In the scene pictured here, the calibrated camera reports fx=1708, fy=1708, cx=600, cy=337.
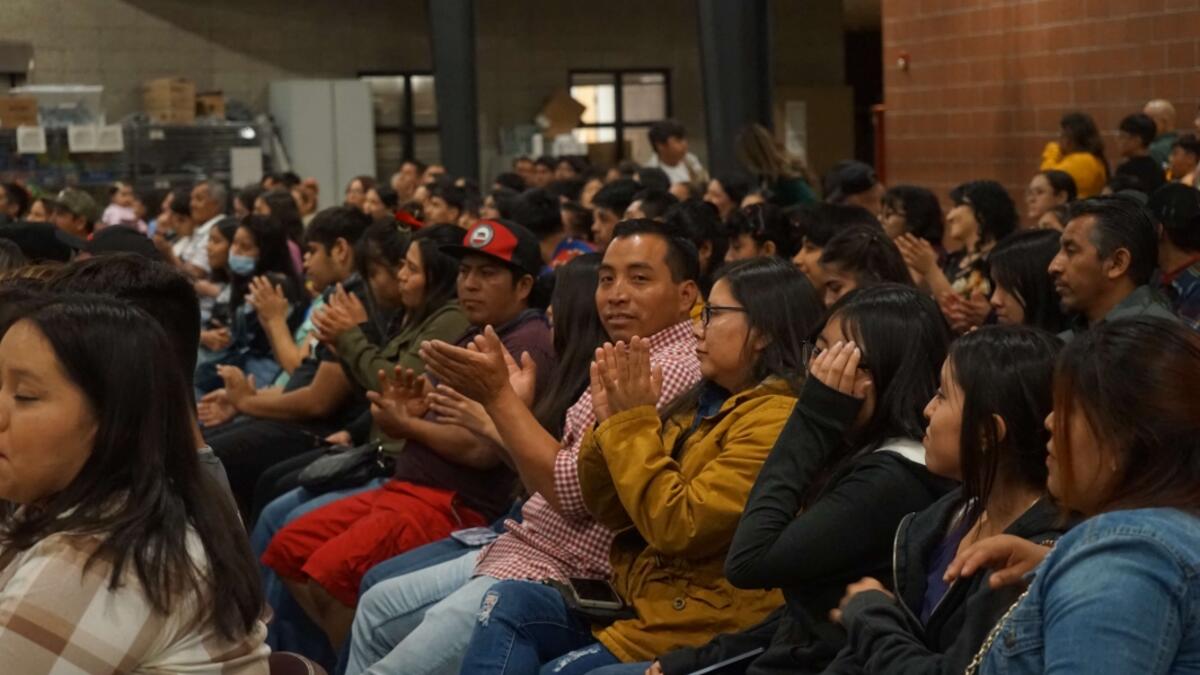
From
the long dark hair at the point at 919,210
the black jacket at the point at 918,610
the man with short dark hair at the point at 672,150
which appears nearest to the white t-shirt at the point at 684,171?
the man with short dark hair at the point at 672,150

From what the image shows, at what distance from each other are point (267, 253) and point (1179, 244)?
4.07m

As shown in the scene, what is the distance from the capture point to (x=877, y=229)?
4.78 meters

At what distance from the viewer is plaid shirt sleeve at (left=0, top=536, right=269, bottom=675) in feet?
6.38

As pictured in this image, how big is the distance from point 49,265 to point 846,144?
16429 mm

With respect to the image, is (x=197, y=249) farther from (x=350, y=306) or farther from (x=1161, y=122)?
(x=1161, y=122)

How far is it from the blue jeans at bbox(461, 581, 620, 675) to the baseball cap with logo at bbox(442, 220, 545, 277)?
1442 millimetres

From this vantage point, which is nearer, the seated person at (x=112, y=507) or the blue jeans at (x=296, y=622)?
the seated person at (x=112, y=507)

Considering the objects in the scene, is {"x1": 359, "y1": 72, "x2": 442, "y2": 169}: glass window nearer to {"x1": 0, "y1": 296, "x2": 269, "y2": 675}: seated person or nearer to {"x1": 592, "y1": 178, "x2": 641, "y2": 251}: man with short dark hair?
{"x1": 592, "y1": 178, "x2": 641, "y2": 251}: man with short dark hair

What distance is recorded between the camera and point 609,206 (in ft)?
23.0

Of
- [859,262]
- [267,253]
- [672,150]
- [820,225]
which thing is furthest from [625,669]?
[672,150]

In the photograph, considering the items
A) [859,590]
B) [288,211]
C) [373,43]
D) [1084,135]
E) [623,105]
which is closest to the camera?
[859,590]

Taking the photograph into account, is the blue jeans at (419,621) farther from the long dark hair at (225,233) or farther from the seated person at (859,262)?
the long dark hair at (225,233)

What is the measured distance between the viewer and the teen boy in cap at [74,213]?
963 centimetres

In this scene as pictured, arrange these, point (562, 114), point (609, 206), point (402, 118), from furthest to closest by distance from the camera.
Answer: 1. point (402, 118)
2. point (562, 114)
3. point (609, 206)
